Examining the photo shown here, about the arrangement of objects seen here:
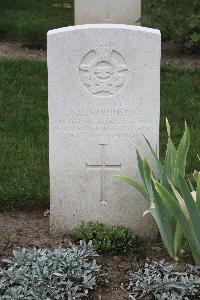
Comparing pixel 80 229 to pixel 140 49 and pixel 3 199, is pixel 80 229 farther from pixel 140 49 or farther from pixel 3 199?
pixel 140 49

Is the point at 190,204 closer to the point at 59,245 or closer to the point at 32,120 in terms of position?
the point at 59,245

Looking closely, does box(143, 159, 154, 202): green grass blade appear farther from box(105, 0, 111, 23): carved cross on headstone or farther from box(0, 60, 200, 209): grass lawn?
box(105, 0, 111, 23): carved cross on headstone

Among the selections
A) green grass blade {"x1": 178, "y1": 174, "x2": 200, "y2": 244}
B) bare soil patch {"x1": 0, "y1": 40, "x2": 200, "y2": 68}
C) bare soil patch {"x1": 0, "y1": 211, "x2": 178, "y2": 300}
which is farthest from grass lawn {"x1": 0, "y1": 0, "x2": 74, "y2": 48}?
green grass blade {"x1": 178, "y1": 174, "x2": 200, "y2": 244}

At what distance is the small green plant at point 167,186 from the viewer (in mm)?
4133

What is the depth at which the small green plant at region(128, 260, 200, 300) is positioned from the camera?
3.84m

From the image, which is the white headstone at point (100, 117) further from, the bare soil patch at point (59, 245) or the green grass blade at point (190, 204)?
the green grass blade at point (190, 204)

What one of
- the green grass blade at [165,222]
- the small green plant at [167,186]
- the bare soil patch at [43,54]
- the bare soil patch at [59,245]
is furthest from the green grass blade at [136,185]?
the bare soil patch at [43,54]

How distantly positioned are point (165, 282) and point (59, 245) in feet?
2.92

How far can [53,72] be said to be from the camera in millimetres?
4328

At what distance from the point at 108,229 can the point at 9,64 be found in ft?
14.1

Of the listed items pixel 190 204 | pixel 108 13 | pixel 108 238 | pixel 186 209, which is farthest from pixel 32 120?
pixel 108 13

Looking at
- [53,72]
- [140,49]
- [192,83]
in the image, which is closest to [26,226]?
[53,72]

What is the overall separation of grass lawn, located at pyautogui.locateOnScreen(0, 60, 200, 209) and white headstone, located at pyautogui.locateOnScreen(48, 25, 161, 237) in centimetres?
68

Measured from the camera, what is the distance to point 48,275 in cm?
388
